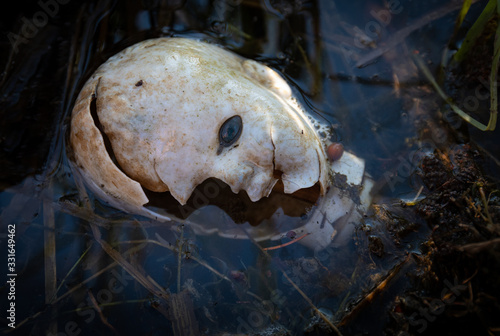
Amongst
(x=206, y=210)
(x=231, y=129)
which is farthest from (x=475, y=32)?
(x=206, y=210)

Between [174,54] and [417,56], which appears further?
[417,56]

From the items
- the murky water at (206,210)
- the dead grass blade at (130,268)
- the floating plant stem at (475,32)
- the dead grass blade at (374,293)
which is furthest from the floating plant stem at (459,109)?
the dead grass blade at (130,268)

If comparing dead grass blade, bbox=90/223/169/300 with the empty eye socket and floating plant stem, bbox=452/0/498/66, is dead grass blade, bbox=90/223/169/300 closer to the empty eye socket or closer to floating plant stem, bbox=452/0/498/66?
the empty eye socket

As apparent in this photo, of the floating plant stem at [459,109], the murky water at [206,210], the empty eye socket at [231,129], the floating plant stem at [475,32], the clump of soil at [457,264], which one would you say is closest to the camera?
the clump of soil at [457,264]

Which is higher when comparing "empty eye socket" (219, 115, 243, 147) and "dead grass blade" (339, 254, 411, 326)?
"empty eye socket" (219, 115, 243, 147)

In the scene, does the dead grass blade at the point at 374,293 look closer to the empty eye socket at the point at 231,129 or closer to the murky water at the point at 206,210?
the murky water at the point at 206,210

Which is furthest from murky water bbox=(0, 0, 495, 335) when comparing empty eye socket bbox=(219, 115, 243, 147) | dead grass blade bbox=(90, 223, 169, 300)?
empty eye socket bbox=(219, 115, 243, 147)

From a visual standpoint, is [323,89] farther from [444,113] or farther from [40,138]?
[40,138]

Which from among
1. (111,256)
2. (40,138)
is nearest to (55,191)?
(40,138)
